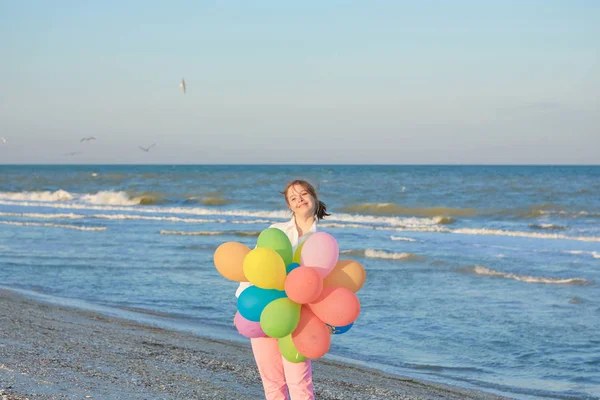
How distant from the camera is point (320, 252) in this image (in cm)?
363

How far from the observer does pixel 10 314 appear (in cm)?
812

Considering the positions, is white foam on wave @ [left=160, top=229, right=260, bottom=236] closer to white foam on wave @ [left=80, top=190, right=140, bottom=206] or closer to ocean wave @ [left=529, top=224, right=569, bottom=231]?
ocean wave @ [left=529, top=224, right=569, bottom=231]

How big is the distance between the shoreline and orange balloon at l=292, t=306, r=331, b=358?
1.65 meters

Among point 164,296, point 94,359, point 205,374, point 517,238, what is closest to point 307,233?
point 205,374

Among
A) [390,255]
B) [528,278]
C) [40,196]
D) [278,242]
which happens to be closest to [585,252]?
[390,255]

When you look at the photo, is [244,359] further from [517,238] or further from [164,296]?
[517,238]

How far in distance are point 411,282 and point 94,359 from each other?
7.63 metres

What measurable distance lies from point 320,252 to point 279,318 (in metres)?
0.41

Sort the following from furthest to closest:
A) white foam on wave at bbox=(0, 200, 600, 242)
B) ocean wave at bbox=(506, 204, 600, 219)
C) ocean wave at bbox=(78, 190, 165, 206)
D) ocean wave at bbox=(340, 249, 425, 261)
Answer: ocean wave at bbox=(78, 190, 165, 206), ocean wave at bbox=(506, 204, 600, 219), white foam on wave at bbox=(0, 200, 600, 242), ocean wave at bbox=(340, 249, 425, 261)

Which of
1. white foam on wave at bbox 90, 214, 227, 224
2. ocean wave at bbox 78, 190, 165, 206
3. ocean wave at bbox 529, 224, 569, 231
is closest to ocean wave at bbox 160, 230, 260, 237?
white foam on wave at bbox 90, 214, 227, 224

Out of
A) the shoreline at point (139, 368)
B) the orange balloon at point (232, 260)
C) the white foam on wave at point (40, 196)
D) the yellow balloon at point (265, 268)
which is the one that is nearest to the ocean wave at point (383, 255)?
the shoreline at point (139, 368)

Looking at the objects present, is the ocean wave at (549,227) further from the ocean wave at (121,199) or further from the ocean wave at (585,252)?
the ocean wave at (121,199)

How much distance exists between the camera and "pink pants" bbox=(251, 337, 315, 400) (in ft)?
12.4

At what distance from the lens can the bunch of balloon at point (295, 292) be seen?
353 centimetres
